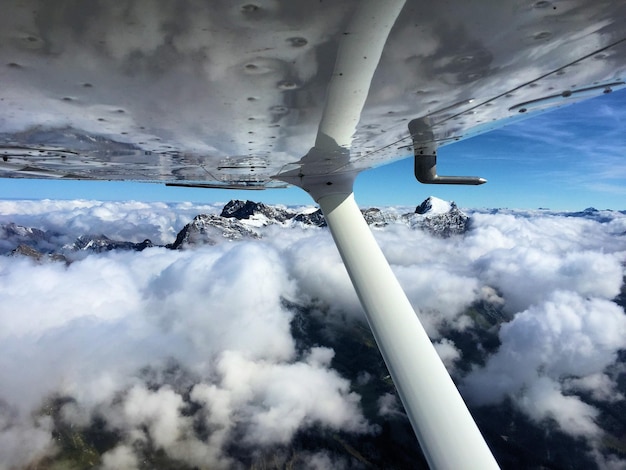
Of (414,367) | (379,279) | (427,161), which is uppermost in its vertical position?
(427,161)

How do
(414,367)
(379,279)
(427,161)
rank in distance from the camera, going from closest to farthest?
(414,367), (427,161), (379,279)

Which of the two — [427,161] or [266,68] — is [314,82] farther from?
[427,161]

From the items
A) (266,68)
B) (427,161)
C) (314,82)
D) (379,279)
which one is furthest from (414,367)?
(266,68)

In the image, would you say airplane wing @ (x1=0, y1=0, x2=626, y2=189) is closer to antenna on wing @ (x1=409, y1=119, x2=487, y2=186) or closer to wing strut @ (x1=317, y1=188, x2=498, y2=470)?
antenna on wing @ (x1=409, y1=119, x2=487, y2=186)

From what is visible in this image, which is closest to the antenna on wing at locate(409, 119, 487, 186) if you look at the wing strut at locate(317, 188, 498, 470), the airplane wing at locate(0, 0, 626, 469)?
the airplane wing at locate(0, 0, 626, 469)

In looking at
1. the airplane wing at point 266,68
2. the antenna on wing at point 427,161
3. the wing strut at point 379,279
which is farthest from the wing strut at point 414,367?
the airplane wing at point 266,68

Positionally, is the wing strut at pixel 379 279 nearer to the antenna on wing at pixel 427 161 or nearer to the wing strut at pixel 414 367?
the wing strut at pixel 414 367

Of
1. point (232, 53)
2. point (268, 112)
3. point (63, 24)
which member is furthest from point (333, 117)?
point (63, 24)
